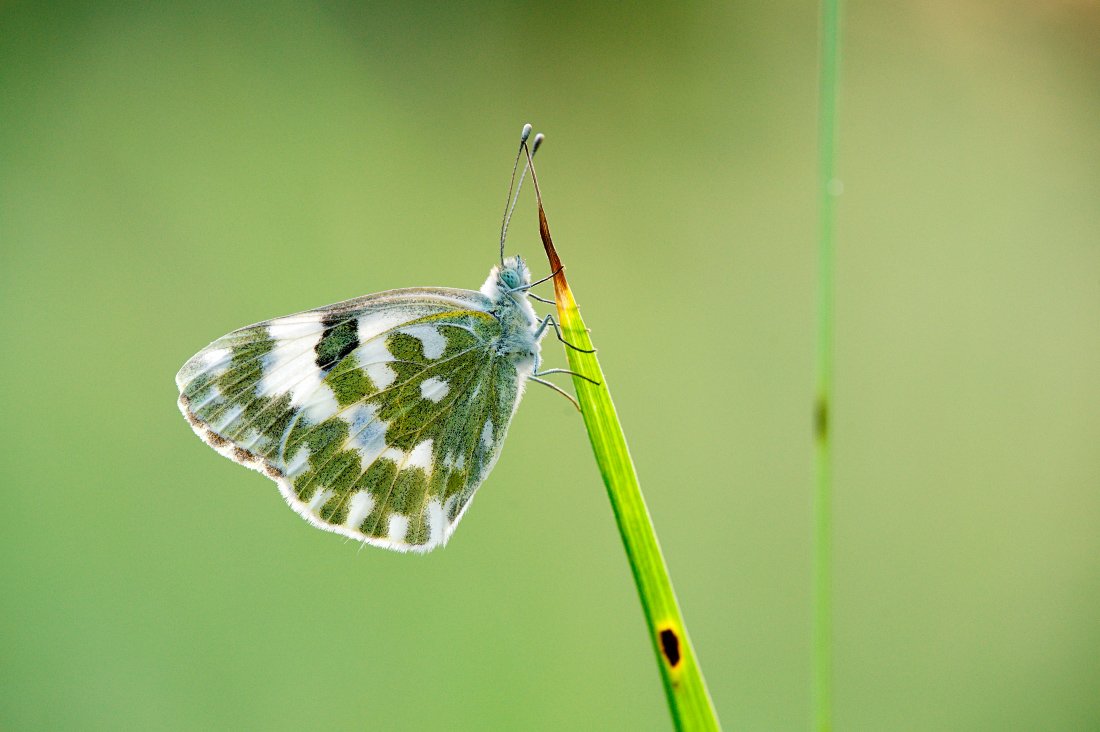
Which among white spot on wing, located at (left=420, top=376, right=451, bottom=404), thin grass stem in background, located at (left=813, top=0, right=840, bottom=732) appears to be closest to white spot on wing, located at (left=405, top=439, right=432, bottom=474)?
white spot on wing, located at (left=420, top=376, right=451, bottom=404)

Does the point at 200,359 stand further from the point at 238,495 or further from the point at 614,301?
the point at 614,301

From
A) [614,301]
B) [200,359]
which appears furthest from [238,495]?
[614,301]

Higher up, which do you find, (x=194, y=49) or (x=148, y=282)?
(x=194, y=49)

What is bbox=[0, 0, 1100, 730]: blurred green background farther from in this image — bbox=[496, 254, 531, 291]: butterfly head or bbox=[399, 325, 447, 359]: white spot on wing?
bbox=[496, 254, 531, 291]: butterfly head

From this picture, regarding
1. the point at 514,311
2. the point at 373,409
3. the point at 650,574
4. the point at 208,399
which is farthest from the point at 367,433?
the point at 650,574

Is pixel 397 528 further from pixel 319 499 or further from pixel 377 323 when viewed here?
pixel 377 323
